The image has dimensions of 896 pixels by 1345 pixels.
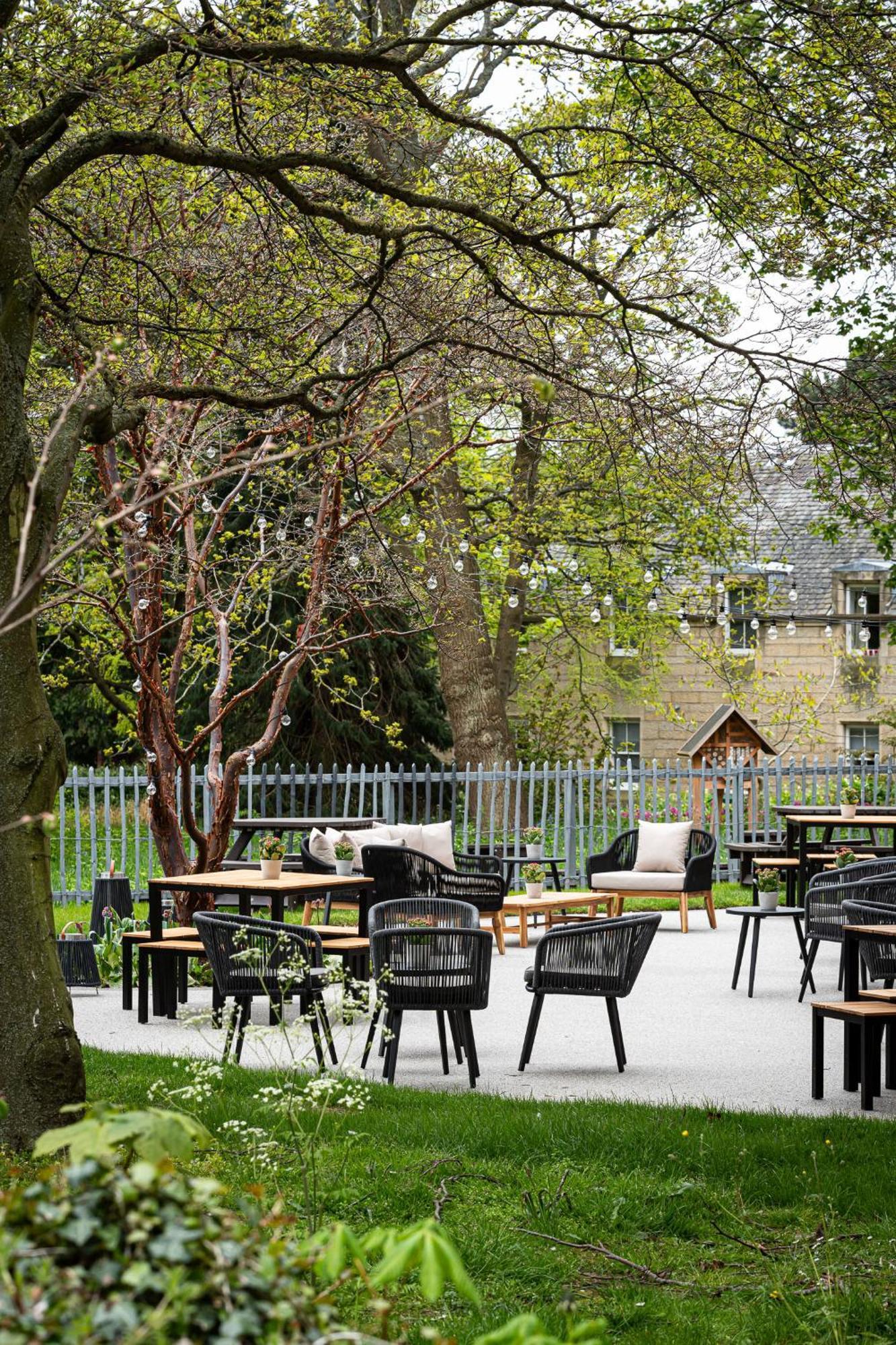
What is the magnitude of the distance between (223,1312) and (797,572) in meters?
33.9

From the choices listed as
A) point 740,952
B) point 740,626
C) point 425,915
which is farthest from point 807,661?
point 425,915

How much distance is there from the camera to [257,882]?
10.4 m

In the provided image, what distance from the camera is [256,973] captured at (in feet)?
27.9

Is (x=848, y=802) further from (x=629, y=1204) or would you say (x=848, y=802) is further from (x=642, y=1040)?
(x=629, y=1204)

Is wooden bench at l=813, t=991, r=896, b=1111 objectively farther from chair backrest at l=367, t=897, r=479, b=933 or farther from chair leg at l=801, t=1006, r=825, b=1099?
chair backrest at l=367, t=897, r=479, b=933

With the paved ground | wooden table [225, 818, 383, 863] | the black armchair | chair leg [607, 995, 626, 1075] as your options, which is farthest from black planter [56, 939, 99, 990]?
the black armchair

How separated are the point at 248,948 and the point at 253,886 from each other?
2.05 m

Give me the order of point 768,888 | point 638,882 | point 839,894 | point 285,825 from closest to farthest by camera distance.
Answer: point 839,894
point 768,888
point 285,825
point 638,882

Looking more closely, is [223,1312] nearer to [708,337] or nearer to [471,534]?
[708,337]

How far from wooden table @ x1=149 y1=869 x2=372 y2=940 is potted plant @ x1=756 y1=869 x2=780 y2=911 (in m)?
3.00

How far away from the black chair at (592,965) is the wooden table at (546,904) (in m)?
4.69

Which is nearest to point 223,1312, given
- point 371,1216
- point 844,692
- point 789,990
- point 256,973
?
point 371,1216

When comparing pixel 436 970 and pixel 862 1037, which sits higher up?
pixel 436 970

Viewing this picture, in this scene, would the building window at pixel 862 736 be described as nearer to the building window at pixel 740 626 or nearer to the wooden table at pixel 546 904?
the building window at pixel 740 626
